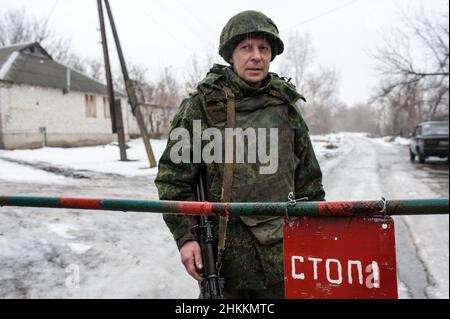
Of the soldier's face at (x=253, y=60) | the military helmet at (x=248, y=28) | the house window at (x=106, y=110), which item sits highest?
the house window at (x=106, y=110)

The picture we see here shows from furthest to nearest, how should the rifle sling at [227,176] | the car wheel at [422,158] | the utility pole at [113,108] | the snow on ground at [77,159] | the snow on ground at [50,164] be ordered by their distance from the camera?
the car wheel at [422,158] < the utility pole at [113,108] < the snow on ground at [77,159] < the snow on ground at [50,164] < the rifle sling at [227,176]

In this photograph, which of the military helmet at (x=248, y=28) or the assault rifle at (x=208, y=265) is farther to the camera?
the military helmet at (x=248, y=28)

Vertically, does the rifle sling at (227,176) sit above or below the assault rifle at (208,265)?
above

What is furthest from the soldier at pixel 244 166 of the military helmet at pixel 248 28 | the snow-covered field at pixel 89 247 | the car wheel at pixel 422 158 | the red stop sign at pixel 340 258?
the car wheel at pixel 422 158

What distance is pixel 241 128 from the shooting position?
1.79 m

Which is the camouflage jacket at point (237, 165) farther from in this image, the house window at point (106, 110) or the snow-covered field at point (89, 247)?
the house window at point (106, 110)

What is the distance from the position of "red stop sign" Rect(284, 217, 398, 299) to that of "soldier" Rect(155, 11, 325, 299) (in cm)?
57

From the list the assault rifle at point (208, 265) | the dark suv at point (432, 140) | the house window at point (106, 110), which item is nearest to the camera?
the assault rifle at point (208, 265)

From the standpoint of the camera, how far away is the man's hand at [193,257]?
1.68m

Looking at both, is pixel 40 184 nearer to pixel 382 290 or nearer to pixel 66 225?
pixel 66 225

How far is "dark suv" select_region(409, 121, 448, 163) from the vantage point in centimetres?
1575

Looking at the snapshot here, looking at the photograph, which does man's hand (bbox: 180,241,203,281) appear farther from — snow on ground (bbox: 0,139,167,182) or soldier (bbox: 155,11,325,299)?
snow on ground (bbox: 0,139,167,182)

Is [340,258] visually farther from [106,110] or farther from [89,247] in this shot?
[106,110]
